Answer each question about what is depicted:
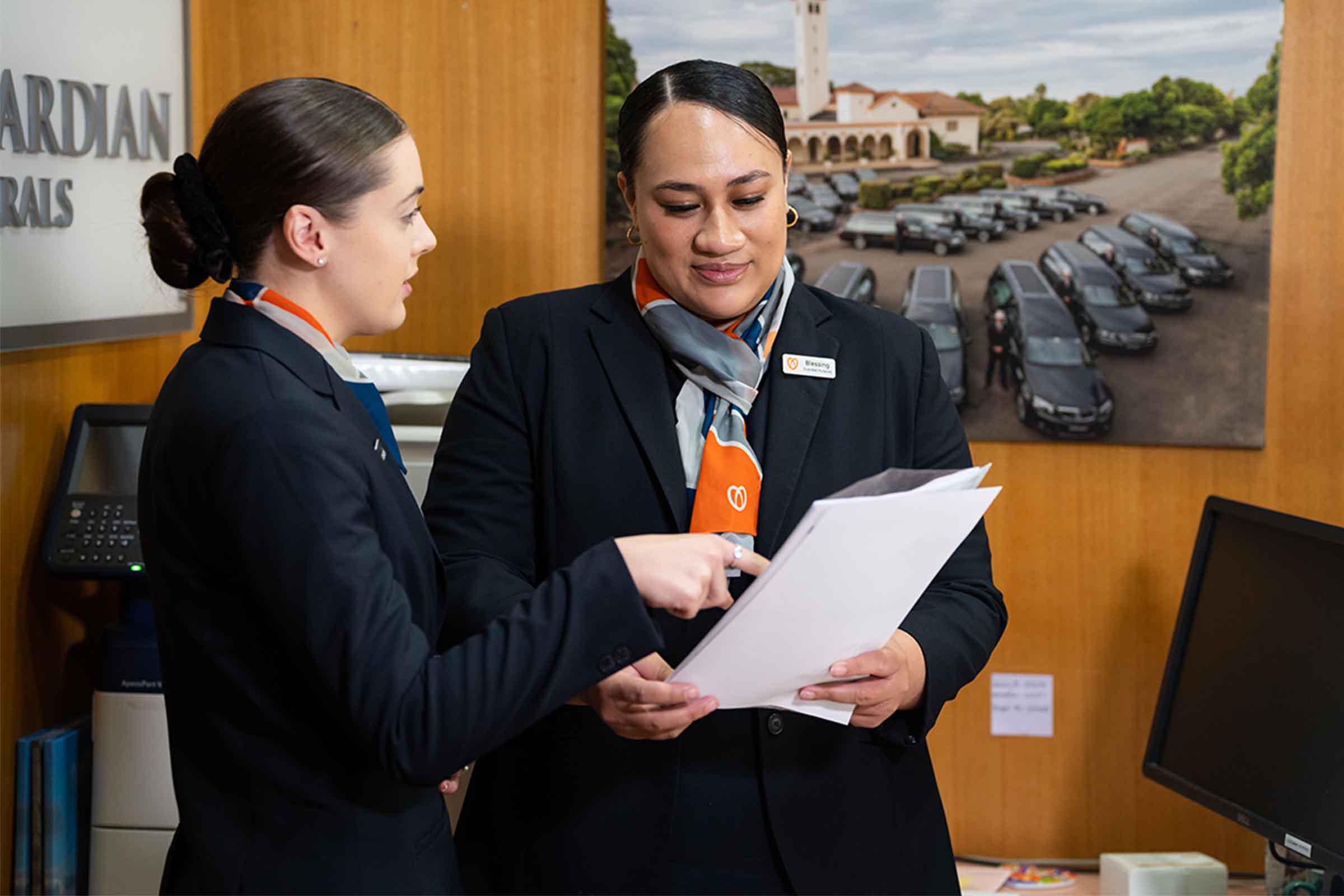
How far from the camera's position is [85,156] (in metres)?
2.14

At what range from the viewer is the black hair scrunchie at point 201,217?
1.14m

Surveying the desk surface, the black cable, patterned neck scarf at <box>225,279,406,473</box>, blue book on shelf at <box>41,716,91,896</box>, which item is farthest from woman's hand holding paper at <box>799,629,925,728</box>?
blue book on shelf at <box>41,716,91,896</box>

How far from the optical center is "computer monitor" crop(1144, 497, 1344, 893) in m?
1.80

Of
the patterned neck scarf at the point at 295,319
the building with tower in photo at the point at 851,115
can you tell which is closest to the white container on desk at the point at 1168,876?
the building with tower in photo at the point at 851,115

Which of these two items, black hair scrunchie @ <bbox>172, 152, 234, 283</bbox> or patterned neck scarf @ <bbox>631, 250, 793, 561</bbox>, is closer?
black hair scrunchie @ <bbox>172, 152, 234, 283</bbox>

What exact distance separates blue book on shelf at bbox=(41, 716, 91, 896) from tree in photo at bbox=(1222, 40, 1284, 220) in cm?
230

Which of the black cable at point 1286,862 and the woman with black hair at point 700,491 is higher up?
the woman with black hair at point 700,491

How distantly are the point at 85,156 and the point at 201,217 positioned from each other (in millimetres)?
1181

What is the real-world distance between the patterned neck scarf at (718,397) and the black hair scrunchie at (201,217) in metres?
0.54

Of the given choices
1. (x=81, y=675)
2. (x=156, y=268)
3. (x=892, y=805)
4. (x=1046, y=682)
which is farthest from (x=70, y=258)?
(x=1046, y=682)

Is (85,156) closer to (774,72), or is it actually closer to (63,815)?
(63,815)

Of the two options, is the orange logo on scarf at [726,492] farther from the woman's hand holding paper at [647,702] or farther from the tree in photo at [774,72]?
the tree in photo at [774,72]

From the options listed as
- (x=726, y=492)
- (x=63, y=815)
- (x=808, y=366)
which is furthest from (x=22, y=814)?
(x=808, y=366)

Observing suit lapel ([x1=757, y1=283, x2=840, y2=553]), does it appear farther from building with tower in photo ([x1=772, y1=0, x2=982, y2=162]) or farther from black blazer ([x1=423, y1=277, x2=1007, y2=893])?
building with tower in photo ([x1=772, y1=0, x2=982, y2=162])
